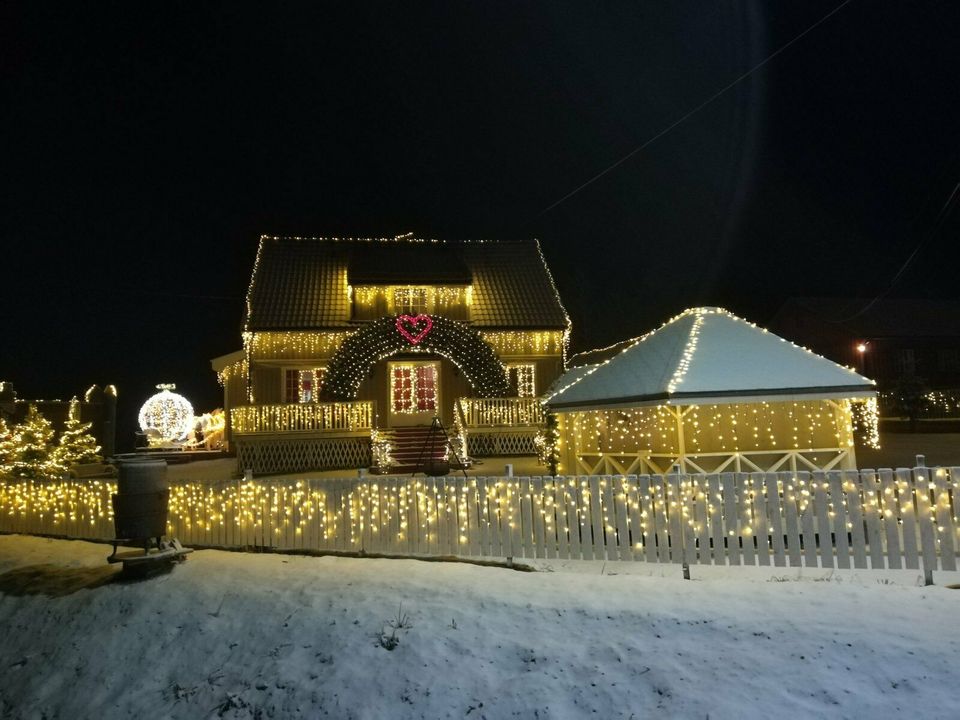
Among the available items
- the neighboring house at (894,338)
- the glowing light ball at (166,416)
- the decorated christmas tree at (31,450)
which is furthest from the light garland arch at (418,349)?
the neighboring house at (894,338)

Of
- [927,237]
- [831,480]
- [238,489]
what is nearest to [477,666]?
[831,480]

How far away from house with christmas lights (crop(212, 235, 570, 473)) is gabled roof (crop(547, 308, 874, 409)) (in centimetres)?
780

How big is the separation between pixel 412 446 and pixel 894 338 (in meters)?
32.0

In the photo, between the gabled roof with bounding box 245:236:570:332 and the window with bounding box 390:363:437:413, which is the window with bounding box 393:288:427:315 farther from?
the window with bounding box 390:363:437:413

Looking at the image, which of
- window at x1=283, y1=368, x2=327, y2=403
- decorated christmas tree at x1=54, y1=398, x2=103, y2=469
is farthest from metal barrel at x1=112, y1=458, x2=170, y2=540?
window at x1=283, y1=368, x2=327, y2=403

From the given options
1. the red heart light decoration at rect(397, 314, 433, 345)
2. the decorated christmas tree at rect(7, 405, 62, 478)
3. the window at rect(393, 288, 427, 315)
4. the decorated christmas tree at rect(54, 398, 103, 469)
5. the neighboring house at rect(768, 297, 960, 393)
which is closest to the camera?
the decorated christmas tree at rect(7, 405, 62, 478)

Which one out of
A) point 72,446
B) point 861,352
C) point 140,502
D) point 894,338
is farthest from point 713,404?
point 894,338

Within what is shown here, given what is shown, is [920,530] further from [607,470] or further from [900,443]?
[900,443]

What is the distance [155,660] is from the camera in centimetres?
737

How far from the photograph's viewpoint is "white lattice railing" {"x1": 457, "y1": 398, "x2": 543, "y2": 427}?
22.8 m

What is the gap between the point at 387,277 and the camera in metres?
25.3

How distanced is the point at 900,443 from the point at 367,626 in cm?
2224

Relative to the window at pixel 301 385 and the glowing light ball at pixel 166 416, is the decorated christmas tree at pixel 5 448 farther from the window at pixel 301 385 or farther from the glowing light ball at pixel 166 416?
the window at pixel 301 385

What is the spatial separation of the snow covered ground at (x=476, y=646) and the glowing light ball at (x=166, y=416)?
17.9 metres
